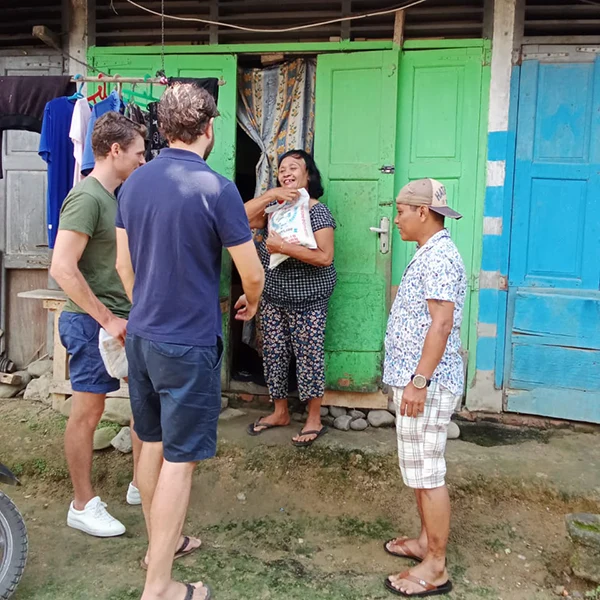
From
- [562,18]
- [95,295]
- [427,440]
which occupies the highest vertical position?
[562,18]

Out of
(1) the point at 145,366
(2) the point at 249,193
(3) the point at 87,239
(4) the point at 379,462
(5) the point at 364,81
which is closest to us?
(1) the point at 145,366

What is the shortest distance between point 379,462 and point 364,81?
2549 mm

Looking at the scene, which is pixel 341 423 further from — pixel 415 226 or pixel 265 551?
pixel 415 226

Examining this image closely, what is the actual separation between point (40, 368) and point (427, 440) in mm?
3415

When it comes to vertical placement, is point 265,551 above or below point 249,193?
below

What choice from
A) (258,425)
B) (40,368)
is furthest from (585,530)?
(40,368)

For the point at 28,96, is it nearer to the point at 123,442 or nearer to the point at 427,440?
the point at 123,442

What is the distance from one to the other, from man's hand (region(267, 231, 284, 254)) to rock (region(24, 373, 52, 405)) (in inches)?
81.8

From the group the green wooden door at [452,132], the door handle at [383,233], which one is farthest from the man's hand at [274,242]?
the green wooden door at [452,132]

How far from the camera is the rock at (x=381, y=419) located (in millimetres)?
4281

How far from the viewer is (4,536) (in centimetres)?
249

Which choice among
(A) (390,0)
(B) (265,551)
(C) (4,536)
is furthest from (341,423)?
(A) (390,0)

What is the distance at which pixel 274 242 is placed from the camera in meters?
3.86

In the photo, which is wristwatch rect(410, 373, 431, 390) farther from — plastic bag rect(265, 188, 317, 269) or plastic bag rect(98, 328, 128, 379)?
plastic bag rect(265, 188, 317, 269)
